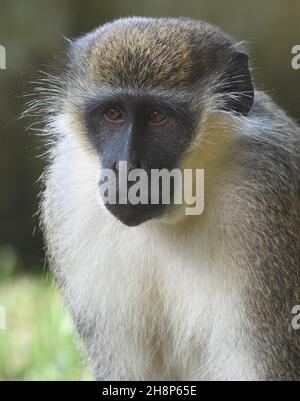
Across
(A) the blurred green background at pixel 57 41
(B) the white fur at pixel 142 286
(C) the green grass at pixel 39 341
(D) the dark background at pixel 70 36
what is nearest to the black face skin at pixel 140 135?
(B) the white fur at pixel 142 286

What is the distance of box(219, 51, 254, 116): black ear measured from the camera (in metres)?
4.23

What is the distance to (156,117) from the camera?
13.3 ft

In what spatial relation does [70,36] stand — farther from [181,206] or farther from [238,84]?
[181,206]

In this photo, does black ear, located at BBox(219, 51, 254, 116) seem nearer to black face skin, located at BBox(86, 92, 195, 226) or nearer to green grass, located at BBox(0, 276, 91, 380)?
black face skin, located at BBox(86, 92, 195, 226)

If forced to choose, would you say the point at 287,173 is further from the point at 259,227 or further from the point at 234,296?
the point at 234,296

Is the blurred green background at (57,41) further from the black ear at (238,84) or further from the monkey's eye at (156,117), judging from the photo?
the monkey's eye at (156,117)

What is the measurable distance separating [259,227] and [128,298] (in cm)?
80

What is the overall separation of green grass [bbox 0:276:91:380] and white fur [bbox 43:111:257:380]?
63 centimetres

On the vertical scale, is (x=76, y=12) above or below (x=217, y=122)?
above

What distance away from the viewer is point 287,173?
4.23 meters

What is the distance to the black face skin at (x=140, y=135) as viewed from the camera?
3906 millimetres

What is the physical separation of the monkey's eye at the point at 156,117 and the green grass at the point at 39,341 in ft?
5.78

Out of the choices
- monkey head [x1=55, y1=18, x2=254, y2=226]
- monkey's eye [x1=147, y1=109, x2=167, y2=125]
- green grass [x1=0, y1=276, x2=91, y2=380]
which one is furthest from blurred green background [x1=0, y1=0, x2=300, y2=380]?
monkey's eye [x1=147, y1=109, x2=167, y2=125]

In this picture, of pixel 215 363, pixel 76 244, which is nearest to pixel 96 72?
pixel 76 244
